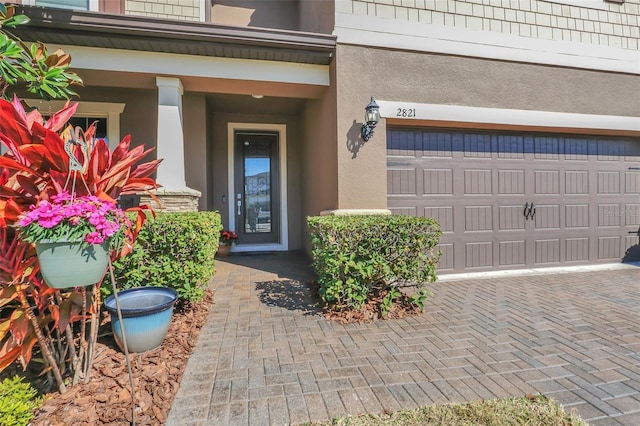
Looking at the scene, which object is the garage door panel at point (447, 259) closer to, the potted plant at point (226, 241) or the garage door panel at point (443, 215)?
the garage door panel at point (443, 215)

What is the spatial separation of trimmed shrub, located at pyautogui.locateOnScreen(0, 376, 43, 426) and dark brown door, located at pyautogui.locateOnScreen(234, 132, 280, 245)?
18.0 ft

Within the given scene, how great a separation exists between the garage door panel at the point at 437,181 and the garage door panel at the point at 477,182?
0.30 meters

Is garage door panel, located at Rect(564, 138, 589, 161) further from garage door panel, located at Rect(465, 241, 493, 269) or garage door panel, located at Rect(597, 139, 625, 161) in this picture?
garage door panel, located at Rect(465, 241, 493, 269)

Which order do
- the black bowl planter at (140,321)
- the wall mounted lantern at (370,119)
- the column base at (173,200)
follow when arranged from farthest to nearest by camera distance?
1. the column base at (173,200)
2. the wall mounted lantern at (370,119)
3. the black bowl planter at (140,321)

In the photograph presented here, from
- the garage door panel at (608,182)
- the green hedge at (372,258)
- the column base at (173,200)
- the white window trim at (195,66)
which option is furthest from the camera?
the garage door panel at (608,182)

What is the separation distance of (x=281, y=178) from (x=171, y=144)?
2955 millimetres

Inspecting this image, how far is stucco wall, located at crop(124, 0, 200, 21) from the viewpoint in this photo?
16.0 feet

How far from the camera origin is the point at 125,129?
5848 mm

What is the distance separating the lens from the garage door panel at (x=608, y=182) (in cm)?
581

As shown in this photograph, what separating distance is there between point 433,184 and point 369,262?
2.43m

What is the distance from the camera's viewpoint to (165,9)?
16.3 ft

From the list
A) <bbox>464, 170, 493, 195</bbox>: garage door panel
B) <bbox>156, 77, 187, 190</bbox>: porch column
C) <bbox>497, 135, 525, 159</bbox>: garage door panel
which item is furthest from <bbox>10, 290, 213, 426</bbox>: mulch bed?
<bbox>497, 135, 525, 159</bbox>: garage door panel

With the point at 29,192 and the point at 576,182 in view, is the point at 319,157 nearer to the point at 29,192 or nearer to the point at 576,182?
the point at 29,192

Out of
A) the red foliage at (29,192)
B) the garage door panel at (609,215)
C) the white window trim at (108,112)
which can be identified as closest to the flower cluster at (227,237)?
the white window trim at (108,112)
